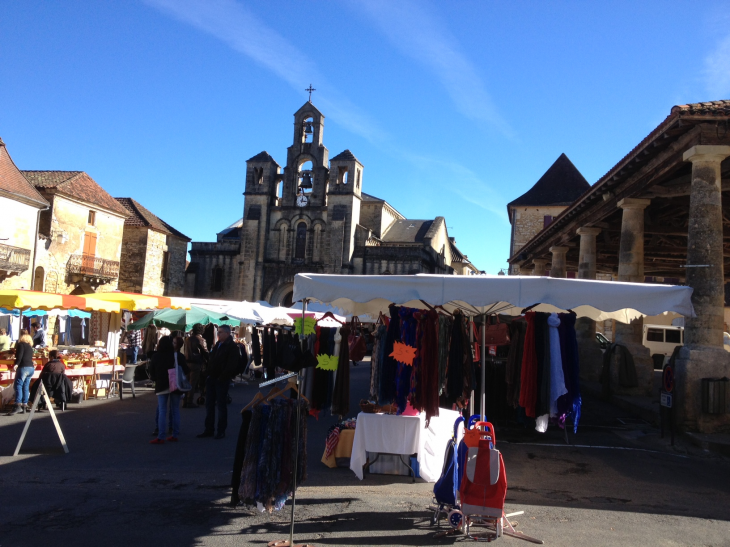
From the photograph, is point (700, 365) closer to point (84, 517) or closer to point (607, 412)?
point (607, 412)

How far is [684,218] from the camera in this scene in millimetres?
16562

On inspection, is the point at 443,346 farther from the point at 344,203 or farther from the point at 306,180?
the point at 306,180

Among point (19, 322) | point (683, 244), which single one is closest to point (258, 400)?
point (19, 322)

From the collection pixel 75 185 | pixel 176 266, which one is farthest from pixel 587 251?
pixel 176 266

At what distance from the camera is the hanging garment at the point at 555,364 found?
5.55 meters

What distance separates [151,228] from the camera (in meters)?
39.2

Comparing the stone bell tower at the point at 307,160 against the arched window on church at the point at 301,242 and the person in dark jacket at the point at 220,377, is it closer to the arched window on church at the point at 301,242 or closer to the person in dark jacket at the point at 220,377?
the arched window on church at the point at 301,242

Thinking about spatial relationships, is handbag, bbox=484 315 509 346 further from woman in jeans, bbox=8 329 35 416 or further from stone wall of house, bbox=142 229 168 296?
stone wall of house, bbox=142 229 168 296

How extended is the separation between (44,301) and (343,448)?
24.9 feet

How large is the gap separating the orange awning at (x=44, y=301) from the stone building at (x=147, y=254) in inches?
1041

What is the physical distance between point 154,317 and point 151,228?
2662 centimetres

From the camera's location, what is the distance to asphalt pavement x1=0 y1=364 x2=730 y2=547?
4684 mm

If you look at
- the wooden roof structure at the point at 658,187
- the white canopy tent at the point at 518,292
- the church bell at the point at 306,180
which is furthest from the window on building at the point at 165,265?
the white canopy tent at the point at 518,292

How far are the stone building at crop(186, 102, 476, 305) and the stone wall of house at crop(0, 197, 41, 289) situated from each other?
1596cm
